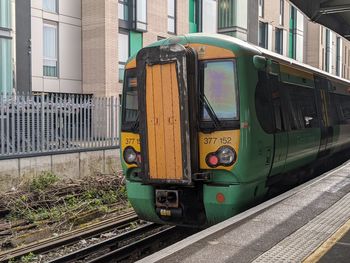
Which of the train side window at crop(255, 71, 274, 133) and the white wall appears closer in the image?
the train side window at crop(255, 71, 274, 133)

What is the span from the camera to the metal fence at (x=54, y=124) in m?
11.5

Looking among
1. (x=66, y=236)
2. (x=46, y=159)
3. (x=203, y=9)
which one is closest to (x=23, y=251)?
(x=66, y=236)

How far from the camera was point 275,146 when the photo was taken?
7.27 meters

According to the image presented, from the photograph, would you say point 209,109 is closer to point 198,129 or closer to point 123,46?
point 198,129

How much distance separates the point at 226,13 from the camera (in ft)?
108

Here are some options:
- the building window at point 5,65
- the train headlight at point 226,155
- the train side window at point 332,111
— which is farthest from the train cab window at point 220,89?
the building window at point 5,65

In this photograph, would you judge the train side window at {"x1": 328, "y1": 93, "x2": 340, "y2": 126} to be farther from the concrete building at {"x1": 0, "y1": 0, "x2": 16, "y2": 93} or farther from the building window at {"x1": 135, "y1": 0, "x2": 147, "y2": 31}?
the building window at {"x1": 135, "y1": 0, "x2": 147, "y2": 31}

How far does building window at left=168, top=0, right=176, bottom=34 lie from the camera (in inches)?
1086

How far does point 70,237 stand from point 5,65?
36.5 ft

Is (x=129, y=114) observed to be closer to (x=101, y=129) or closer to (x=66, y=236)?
(x=66, y=236)

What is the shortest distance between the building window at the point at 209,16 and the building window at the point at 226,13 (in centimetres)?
168

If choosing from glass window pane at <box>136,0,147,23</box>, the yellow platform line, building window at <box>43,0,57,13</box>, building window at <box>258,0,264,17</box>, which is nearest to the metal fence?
the yellow platform line

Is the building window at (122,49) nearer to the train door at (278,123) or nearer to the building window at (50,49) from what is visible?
the building window at (50,49)

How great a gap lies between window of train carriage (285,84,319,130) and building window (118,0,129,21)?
16912 mm
